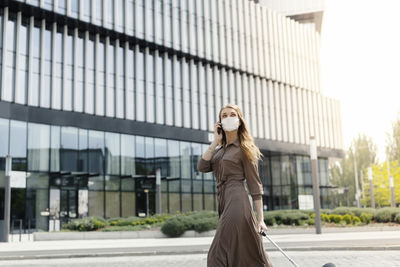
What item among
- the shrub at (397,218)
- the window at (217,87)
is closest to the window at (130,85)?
the window at (217,87)

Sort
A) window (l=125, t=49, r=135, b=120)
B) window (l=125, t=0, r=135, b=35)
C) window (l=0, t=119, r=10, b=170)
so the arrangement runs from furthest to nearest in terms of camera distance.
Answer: window (l=125, t=0, r=135, b=35)
window (l=125, t=49, r=135, b=120)
window (l=0, t=119, r=10, b=170)

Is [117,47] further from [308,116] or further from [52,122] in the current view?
[308,116]

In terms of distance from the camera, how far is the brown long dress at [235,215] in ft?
12.5

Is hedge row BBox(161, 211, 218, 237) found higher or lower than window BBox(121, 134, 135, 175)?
lower

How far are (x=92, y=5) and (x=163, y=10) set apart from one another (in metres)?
7.17

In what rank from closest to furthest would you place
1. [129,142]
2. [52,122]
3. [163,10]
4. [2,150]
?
[2,150] → [52,122] → [129,142] → [163,10]

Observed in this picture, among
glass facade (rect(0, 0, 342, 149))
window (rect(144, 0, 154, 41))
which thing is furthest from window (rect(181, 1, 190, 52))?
window (rect(144, 0, 154, 41))

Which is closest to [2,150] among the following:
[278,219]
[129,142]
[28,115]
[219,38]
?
[28,115]

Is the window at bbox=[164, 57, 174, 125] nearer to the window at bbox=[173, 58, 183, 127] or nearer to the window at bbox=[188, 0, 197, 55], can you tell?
the window at bbox=[173, 58, 183, 127]

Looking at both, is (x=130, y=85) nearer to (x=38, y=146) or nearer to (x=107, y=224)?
(x=38, y=146)

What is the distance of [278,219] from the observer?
25078 millimetres

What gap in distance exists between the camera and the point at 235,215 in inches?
154

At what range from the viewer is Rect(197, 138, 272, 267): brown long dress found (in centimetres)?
382

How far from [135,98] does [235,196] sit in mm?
35436
